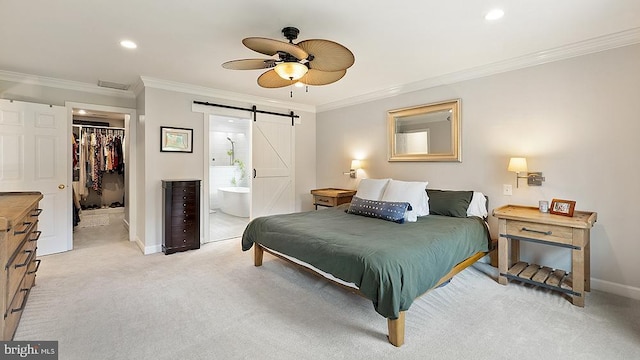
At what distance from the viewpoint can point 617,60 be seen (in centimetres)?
267

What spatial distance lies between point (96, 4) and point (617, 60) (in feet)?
14.4

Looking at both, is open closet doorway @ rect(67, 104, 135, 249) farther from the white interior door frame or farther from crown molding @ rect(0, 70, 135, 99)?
the white interior door frame

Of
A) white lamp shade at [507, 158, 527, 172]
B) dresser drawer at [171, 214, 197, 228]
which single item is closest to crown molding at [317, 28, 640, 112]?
white lamp shade at [507, 158, 527, 172]

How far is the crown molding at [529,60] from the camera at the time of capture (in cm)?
261

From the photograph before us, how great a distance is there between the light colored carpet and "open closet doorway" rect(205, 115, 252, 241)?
343 cm

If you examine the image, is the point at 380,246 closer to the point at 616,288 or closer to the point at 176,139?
the point at 616,288

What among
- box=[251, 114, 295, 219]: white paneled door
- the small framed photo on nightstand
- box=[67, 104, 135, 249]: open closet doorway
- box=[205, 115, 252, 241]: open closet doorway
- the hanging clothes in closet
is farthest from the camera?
box=[205, 115, 252, 241]: open closet doorway

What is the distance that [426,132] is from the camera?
13.3 feet

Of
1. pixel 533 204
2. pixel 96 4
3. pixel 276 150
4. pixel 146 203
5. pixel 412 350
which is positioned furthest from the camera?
pixel 276 150

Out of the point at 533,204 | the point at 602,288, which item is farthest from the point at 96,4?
the point at 602,288

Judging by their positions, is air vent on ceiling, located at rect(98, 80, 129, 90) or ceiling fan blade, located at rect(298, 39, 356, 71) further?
air vent on ceiling, located at rect(98, 80, 129, 90)

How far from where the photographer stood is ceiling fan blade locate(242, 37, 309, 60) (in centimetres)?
196

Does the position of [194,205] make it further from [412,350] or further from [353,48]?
[412,350]

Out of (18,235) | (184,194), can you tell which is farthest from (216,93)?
(18,235)
